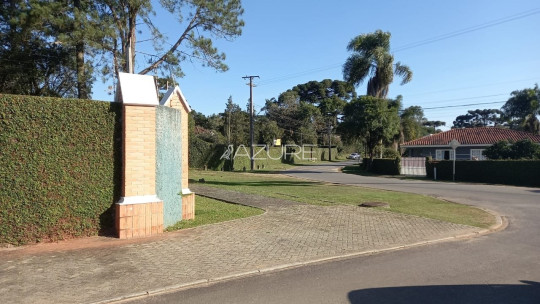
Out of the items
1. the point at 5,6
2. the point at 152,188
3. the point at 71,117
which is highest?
the point at 5,6

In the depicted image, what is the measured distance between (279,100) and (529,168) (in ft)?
200

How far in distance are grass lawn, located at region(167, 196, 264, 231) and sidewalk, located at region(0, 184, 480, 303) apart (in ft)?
1.54

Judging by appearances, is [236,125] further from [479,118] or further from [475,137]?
[479,118]

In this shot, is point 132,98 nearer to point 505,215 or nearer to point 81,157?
point 81,157

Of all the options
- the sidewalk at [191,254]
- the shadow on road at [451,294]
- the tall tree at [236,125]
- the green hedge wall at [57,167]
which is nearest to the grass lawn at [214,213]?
the sidewalk at [191,254]

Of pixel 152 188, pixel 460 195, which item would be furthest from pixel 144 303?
pixel 460 195

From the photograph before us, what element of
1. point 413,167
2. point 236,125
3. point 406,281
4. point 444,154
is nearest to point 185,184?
point 406,281

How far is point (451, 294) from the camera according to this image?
4965 millimetres

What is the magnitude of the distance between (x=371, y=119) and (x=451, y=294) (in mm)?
31291

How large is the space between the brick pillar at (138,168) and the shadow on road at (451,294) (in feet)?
15.4

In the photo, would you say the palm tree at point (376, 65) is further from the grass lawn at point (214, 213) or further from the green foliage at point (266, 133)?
the grass lawn at point (214, 213)

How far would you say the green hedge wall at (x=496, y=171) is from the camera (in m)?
23.3

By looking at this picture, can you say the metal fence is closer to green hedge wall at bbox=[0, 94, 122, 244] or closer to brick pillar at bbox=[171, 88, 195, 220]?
brick pillar at bbox=[171, 88, 195, 220]

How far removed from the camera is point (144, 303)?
4.76 meters
